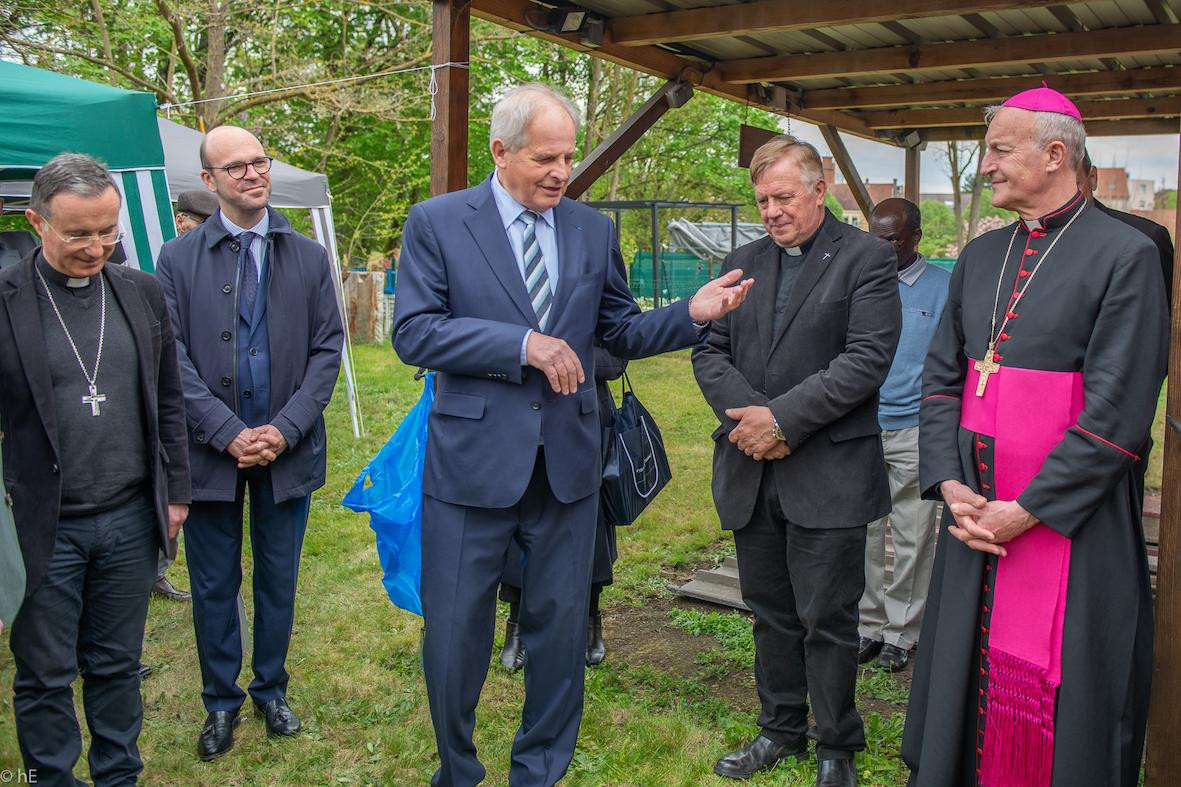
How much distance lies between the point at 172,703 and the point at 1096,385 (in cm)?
367

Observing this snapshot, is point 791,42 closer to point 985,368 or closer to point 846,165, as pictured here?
point 846,165

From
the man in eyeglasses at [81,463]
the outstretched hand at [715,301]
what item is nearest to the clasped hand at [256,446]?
the man in eyeglasses at [81,463]

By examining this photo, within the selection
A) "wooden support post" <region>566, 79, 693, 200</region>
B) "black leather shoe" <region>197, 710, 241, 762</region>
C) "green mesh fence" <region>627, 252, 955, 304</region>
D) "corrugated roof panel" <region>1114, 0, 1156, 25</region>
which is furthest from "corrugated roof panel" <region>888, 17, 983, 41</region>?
"green mesh fence" <region>627, 252, 955, 304</region>

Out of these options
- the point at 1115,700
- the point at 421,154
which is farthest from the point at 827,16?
the point at 421,154

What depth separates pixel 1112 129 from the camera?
847 centimetres

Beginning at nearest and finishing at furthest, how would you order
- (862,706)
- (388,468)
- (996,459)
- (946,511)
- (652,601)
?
(996,459) < (946,511) < (388,468) < (862,706) < (652,601)

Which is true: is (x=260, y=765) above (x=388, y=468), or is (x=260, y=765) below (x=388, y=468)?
below

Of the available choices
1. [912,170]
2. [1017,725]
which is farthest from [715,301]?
[912,170]

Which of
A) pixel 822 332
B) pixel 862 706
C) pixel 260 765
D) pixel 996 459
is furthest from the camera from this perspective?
pixel 862 706

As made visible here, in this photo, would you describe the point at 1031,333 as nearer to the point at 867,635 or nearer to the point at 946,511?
the point at 946,511

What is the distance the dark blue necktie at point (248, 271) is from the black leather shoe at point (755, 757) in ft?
7.77

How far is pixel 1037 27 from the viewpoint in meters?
5.60

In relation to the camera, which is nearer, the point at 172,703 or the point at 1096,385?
the point at 1096,385

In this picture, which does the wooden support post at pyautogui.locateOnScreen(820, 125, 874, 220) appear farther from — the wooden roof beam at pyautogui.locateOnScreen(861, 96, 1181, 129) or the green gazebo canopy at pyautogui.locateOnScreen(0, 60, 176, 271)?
the green gazebo canopy at pyautogui.locateOnScreen(0, 60, 176, 271)
